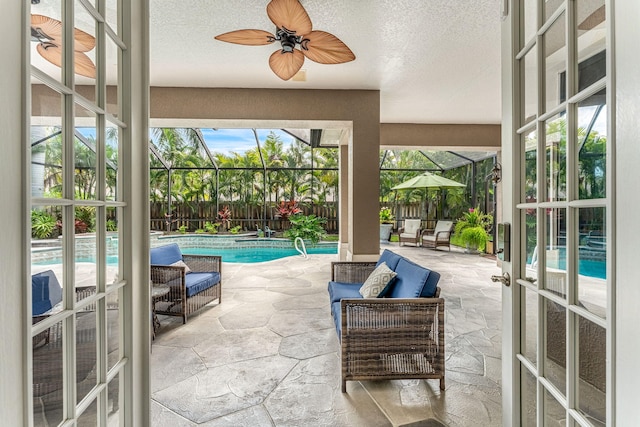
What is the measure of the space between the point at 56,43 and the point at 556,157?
1.57 metres

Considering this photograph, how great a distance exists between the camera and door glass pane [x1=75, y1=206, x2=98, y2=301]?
3.29ft

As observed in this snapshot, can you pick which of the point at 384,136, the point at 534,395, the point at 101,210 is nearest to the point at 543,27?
the point at 534,395

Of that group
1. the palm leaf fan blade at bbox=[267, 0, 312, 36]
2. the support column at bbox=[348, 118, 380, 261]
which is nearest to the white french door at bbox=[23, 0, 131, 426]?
the palm leaf fan blade at bbox=[267, 0, 312, 36]

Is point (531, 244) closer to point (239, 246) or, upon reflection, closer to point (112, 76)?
point (112, 76)

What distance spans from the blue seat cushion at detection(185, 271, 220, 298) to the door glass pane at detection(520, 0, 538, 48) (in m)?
3.45

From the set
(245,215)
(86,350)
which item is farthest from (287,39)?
(245,215)

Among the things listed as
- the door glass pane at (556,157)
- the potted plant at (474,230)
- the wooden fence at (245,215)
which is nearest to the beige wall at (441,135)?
the potted plant at (474,230)

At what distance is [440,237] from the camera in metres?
9.05

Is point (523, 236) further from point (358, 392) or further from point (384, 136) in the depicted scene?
point (384, 136)

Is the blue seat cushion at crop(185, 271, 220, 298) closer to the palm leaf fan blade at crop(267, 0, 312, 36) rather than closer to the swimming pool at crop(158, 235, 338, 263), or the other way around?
the palm leaf fan blade at crop(267, 0, 312, 36)

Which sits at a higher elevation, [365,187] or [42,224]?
[365,187]

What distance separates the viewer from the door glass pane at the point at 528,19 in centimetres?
120

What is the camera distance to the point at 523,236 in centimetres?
129

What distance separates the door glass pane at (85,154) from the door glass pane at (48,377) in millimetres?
414
